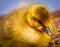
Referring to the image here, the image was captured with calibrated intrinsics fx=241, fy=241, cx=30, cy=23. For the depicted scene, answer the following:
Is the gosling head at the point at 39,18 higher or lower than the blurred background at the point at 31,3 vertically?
lower

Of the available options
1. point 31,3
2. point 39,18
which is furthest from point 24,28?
point 31,3

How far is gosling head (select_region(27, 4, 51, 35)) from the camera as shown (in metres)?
2.64

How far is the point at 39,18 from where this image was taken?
2646mm

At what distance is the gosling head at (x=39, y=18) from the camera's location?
8.67ft

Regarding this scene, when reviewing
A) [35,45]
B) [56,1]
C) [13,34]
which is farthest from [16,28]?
[56,1]

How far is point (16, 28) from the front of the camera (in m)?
2.66

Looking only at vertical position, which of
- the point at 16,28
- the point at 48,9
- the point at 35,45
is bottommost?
the point at 35,45

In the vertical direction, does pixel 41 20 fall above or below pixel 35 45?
above

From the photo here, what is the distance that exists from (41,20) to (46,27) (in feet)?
0.33

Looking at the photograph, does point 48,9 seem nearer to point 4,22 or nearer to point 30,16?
point 30,16

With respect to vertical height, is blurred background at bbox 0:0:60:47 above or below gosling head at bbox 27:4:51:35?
above

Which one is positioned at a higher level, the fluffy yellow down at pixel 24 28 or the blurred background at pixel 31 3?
the blurred background at pixel 31 3

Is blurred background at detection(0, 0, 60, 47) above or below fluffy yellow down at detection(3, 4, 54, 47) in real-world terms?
above

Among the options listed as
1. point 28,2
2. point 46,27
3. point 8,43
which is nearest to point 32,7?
point 28,2
